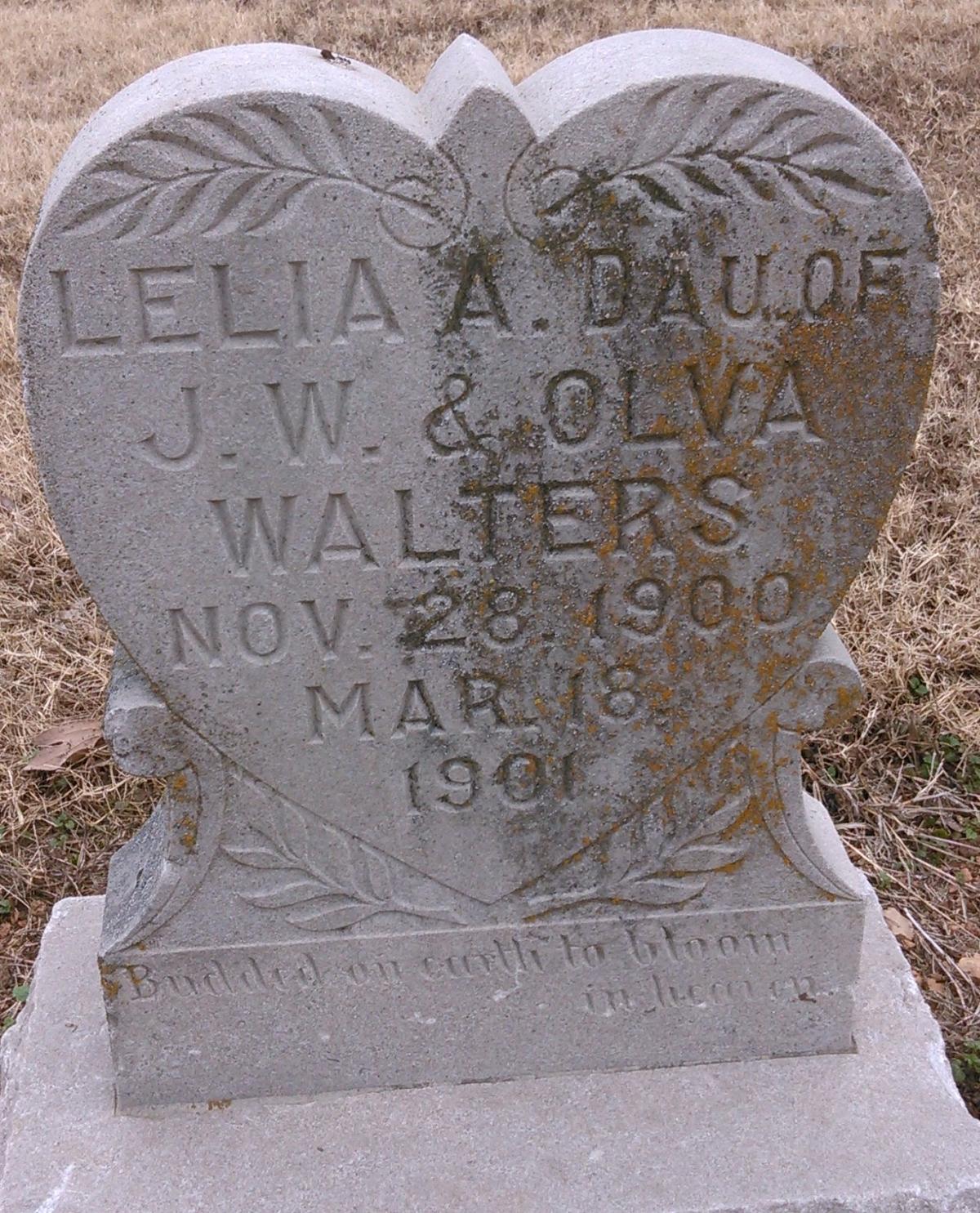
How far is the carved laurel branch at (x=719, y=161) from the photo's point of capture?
5.63 ft

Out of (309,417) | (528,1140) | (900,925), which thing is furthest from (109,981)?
(900,925)

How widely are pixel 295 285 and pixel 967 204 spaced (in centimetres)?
494

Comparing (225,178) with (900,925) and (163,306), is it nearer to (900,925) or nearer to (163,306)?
(163,306)

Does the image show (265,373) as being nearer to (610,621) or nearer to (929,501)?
(610,621)

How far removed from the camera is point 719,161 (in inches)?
68.7

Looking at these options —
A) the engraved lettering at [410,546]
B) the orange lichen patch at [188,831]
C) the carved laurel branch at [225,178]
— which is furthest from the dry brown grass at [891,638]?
the carved laurel branch at [225,178]

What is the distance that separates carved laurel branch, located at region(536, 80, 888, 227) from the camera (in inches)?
67.6

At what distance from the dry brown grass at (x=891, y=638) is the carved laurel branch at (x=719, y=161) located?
1.90m

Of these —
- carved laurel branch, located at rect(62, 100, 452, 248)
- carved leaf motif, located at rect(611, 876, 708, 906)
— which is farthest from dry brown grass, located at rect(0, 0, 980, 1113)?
carved laurel branch, located at rect(62, 100, 452, 248)

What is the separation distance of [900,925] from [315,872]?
1576 millimetres

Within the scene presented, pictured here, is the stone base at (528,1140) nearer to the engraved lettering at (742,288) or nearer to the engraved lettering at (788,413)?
the engraved lettering at (788,413)

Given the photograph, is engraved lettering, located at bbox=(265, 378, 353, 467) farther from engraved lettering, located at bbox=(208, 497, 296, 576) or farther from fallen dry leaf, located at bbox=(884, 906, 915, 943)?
fallen dry leaf, located at bbox=(884, 906, 915, 943)

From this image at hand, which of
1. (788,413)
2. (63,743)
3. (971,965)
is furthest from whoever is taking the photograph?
(63,743)

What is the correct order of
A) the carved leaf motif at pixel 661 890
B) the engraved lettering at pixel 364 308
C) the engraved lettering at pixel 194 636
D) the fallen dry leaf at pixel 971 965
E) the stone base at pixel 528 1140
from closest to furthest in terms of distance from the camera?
→ the engraved lettering at pixel 364 308 < the engraved lettering at pixel 194 636 < the stone base at pixel 528 1140 < the carved leaf motif at pixel 661 890 < the fallen dry leaf at pixel 971 965
